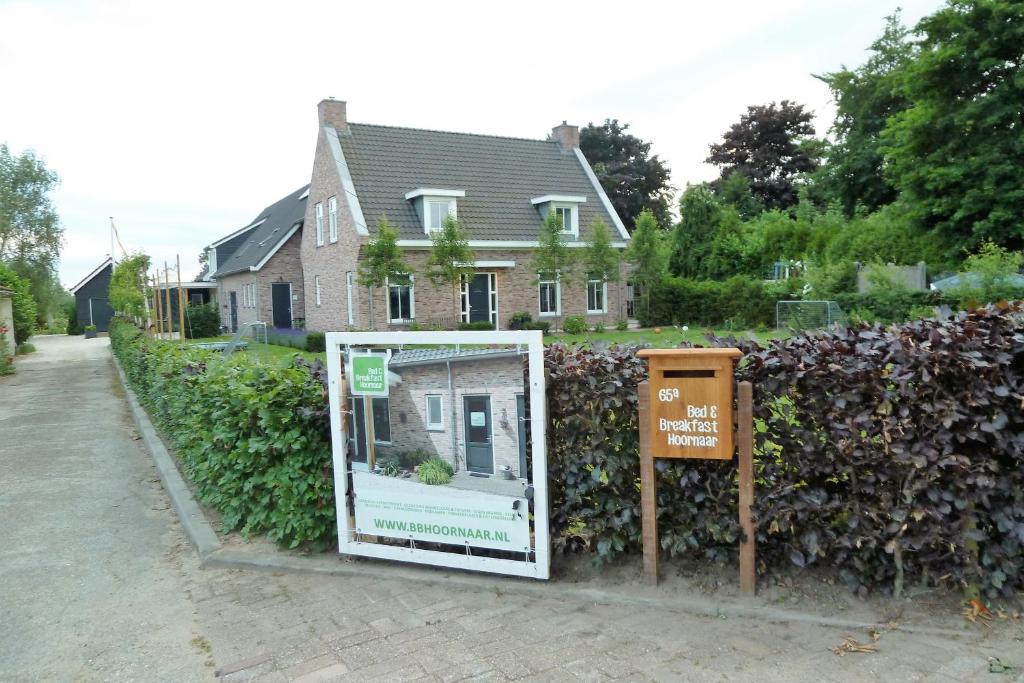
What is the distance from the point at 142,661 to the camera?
3760 mm

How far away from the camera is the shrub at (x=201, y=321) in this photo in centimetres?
3731

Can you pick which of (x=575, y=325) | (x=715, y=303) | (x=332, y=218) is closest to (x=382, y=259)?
(x=332, y=218)

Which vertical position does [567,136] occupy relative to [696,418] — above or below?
above

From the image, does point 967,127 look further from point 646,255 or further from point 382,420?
point 382,420

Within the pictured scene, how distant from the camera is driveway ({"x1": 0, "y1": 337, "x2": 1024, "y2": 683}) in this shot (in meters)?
3.37

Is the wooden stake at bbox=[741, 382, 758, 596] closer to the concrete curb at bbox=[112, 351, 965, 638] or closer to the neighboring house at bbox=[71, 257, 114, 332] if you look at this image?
the concrete curb at bbox=[112, 351, 965, 638]

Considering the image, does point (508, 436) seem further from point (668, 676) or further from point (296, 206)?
point (296, 206)

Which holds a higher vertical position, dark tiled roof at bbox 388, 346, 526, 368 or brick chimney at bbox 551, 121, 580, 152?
brick chimney at bbox 551, 121, 580, 152

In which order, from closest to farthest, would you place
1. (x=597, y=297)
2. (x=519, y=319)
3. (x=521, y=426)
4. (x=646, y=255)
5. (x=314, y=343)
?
(x=521, y=426) < (x=314, y=343) < (x=519, y=319) < (x=646, y=255) < (x=597, y=297)

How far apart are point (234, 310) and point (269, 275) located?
6342 mm

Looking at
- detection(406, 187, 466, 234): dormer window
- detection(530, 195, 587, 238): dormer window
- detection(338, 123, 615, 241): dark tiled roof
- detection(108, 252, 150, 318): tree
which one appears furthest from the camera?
detection(108, 252, 150, 318): tree

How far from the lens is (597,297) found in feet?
100

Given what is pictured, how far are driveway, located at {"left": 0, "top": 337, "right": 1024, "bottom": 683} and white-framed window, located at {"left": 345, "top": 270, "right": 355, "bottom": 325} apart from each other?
21641 millimetres

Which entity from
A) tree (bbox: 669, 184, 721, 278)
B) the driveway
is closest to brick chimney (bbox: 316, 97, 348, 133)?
tree (bbox: 669, 184, 721, 278)
